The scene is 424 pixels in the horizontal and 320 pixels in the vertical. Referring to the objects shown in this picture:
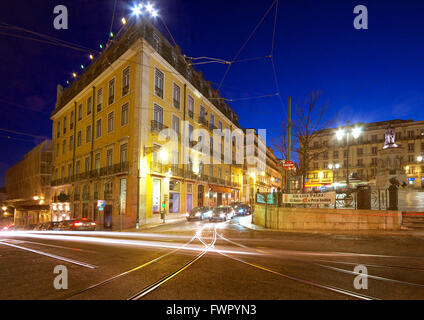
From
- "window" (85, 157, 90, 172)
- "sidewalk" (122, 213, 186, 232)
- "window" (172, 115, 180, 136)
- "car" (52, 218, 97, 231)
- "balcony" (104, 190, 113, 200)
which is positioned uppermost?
"window" (172, 115, 180, 136)

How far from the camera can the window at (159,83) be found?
26216 mm

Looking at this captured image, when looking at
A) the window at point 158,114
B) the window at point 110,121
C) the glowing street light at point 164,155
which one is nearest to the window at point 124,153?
the glowing street light at point 164,155

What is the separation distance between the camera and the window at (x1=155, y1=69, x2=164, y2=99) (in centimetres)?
2622

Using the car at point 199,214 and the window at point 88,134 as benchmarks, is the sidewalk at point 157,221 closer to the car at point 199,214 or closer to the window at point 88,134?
the car at point 199,214

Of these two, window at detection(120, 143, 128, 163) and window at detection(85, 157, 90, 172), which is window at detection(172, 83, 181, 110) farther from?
window at detection(85, 157, 90, 172)

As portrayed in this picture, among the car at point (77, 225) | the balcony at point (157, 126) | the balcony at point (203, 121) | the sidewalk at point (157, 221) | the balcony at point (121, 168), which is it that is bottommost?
the sidewalk at point (157, 221)

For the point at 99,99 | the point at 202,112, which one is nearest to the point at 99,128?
the point at 99,99

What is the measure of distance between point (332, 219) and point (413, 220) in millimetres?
3778

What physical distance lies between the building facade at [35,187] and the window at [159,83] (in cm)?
2605

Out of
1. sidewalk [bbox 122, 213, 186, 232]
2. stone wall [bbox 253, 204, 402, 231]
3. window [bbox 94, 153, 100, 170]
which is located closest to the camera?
stone wall [bbox 253, 204, 402, 231]

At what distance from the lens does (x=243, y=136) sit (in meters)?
52.7

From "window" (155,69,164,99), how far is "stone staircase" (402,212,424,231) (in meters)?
22.6

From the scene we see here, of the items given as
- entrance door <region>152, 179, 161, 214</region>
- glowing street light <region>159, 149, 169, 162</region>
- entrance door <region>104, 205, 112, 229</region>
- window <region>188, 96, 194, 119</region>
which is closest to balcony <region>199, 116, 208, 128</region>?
window <region>188, 96, 194, 119</region>
